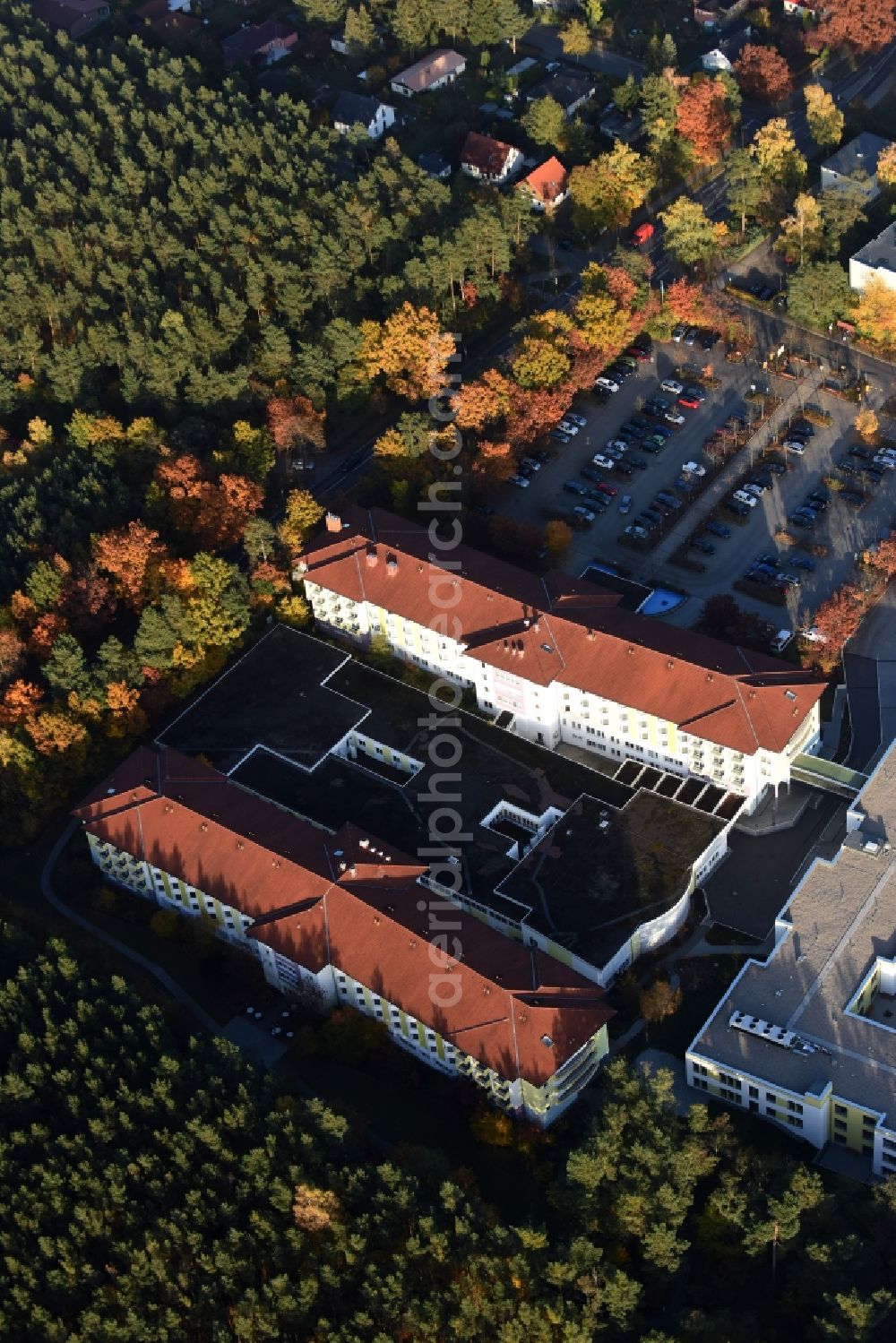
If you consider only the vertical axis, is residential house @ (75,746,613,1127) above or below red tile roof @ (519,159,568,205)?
below

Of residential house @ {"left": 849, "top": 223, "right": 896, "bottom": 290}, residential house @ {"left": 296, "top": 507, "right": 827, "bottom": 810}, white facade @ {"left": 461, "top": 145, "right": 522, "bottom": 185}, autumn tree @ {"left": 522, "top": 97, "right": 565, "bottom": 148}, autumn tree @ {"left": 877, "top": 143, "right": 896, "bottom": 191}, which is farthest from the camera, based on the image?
autumn tree @ {"left": 522, "top": 97, "right": 565, "bottom": 148}

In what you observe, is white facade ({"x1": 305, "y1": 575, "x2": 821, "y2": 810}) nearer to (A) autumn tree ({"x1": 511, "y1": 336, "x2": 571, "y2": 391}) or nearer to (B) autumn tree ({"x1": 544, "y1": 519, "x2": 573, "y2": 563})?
(B) autumn tree ({"x1": 544, "y1": 519, "x2": 573, "y2": 563})

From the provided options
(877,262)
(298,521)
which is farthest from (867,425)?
(298,521)

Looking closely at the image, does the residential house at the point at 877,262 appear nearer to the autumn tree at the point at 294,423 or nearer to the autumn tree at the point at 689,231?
the autumn tree at the point at 689,231

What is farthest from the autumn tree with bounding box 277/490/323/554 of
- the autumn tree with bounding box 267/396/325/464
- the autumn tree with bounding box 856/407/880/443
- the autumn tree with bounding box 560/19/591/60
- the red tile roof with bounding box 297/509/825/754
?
the autumn tree with bounding box 560/19/591/60

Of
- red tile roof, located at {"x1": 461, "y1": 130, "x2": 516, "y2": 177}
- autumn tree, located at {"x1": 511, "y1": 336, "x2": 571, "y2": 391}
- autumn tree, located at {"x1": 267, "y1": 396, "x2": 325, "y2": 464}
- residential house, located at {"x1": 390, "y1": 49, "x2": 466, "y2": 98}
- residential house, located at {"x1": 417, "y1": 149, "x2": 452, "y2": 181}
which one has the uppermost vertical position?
residential house, located at {"x1": 390, "y1": 49, "x2": 466, "y2": 98}

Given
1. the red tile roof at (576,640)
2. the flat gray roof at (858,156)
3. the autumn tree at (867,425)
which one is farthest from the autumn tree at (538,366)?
the flat gray roof at (858,156)
